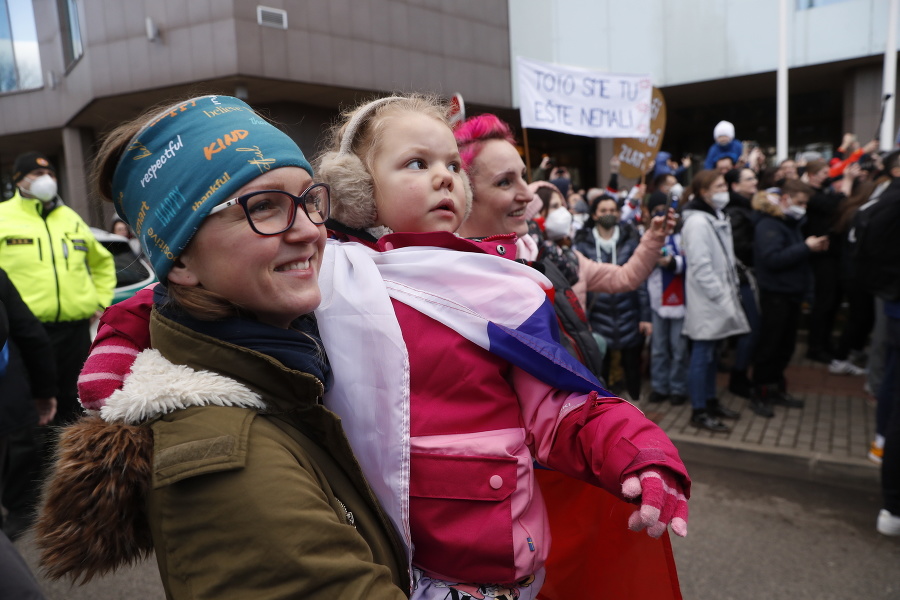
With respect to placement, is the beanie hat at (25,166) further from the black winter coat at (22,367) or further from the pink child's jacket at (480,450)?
the pink child's jacket at (480,450)

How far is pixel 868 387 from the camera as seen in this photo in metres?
5.72

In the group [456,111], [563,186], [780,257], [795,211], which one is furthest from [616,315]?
[456,111]

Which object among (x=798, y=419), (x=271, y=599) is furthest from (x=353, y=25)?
(x=271, y=599)

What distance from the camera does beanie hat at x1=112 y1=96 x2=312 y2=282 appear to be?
3.41ft

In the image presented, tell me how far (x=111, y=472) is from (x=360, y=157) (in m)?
0.97

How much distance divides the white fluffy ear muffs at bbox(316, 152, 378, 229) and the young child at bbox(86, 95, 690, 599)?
0.09 meters

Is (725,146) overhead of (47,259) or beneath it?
overhead

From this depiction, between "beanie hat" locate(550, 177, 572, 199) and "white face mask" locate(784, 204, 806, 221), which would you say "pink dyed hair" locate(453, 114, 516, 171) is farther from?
"beanie hat" locate(550, 177, 572, 199)

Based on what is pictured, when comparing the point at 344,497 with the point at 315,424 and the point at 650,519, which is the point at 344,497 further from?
the point at 650,519

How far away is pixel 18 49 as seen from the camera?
1738 centimetres

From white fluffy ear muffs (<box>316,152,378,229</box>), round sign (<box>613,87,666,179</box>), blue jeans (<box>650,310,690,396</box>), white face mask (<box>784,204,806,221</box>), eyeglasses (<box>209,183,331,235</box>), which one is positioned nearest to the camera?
eyeglasses (<box>209,183,331,235</box>)

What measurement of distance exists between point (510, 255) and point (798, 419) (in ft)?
16.1

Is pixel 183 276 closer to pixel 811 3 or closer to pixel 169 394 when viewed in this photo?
pixel 169 394

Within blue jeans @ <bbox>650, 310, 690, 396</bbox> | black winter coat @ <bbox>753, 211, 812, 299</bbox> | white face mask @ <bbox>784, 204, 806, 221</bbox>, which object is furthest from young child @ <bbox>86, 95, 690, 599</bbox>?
white face mask @ <bbox>784, 204, 806, 221</bbox>
